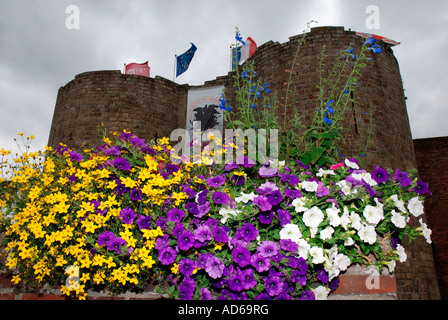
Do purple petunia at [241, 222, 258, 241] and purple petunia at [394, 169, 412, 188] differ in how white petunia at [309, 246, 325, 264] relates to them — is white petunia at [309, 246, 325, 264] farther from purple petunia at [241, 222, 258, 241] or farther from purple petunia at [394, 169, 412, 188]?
purple petunia at [394, 169, 412, 188]

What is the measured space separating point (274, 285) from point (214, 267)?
1.02ft

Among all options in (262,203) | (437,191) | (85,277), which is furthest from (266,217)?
(437,191)

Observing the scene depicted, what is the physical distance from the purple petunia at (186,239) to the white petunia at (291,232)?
477mm

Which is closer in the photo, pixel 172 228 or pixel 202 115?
pixel 172 228

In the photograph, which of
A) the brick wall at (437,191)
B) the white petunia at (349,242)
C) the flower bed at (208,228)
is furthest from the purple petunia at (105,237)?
the brick wall at (437,191)

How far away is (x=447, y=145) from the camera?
11.7m

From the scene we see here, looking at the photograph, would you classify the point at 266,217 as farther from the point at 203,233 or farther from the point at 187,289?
the point at 187,289

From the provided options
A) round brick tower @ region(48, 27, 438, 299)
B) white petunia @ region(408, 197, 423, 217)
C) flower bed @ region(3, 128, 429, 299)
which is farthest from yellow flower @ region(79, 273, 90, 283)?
round brick tower @ region(48, 27, 438, 299)

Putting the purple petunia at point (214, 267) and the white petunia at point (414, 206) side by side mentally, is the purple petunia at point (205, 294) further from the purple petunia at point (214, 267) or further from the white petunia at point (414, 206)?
the white petunia at point (414, 206)

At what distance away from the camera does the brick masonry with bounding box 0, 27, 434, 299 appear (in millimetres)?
7840

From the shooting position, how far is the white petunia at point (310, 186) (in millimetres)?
1822
